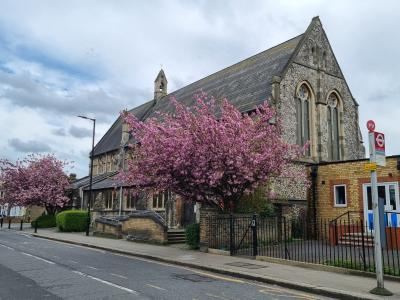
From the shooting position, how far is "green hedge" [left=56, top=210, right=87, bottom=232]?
31047mm

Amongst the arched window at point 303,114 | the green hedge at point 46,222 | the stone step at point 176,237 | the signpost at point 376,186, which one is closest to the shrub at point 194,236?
the stone step at point 176,237

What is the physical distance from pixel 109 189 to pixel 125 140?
20.0 ft

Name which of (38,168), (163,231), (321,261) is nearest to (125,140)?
(38,168)

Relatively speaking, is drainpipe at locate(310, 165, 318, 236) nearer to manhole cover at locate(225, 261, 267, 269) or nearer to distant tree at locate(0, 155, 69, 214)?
manhole cover at locate(225, 261, 267, 269)

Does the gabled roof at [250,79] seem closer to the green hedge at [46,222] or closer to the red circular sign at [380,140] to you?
the red circular sign at [380,140]

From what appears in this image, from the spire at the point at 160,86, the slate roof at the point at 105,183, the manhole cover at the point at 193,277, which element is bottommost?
the manhole cover at the point at 193,277

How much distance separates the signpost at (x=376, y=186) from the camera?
28.3ft

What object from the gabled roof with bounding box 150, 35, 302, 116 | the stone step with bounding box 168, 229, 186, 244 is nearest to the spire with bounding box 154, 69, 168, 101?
the gabled roof with bounding box 150, 35, 302, 116

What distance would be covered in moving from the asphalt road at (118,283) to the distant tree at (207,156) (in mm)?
3488

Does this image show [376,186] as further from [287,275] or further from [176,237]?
[176,237]

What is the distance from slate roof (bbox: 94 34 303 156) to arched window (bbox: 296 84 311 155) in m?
2.10

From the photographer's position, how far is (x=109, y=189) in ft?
117

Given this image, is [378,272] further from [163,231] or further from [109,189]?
[109,189]

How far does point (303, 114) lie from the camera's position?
25234mm
